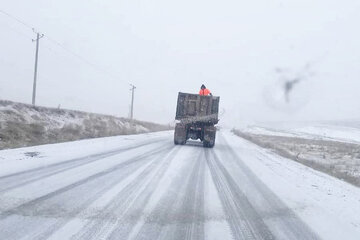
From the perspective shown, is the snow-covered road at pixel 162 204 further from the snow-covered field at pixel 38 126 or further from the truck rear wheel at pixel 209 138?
the truck rear wheel at pixel 209 138

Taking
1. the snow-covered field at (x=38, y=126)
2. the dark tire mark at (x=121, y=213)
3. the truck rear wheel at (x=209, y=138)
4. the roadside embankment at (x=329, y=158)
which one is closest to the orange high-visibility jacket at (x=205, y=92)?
the truck rear wheel at (x=209, y=138)

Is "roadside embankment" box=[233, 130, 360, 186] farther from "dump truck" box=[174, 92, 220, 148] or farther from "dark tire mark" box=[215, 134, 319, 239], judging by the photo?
"dark tire mark" box=[215, 134, 319, 239]

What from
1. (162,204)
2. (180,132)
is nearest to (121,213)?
(162,204)

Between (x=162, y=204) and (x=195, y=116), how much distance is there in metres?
20.8

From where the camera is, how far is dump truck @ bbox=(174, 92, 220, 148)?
28.4 meters

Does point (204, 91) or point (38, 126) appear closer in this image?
point (38, 126)

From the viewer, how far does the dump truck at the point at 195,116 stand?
28.4 meters

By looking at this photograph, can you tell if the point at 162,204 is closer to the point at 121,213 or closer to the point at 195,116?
the point at 121,213

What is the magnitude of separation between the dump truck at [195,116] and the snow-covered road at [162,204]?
1443 centimetres

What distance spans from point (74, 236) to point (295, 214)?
4321 millimetres

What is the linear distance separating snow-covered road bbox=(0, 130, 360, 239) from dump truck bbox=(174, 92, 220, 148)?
1443 cm

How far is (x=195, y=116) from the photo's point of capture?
2888 centimetres

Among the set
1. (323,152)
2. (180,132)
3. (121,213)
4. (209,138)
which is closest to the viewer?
(121,213)

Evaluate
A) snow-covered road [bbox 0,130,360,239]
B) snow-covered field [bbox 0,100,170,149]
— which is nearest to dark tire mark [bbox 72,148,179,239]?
snow-covered road [bbox 0,130,360,239]
